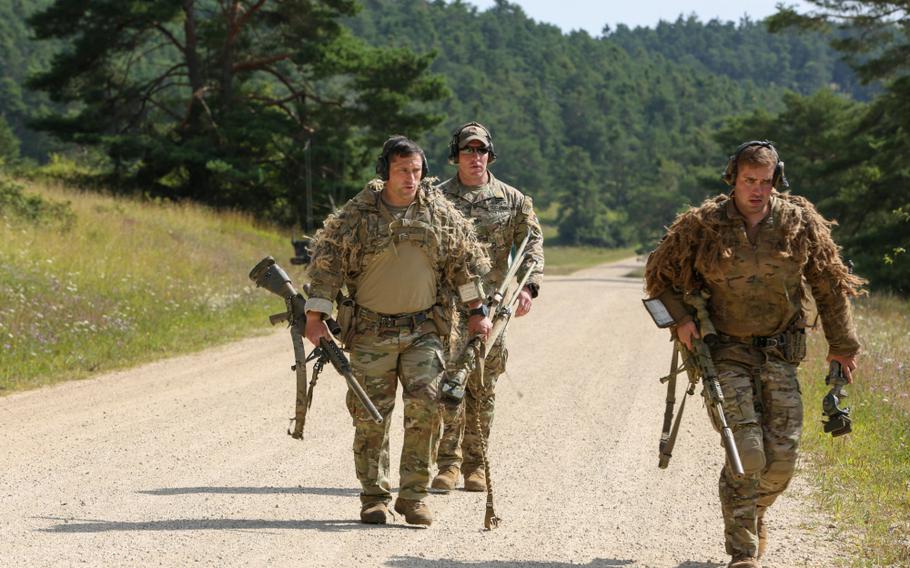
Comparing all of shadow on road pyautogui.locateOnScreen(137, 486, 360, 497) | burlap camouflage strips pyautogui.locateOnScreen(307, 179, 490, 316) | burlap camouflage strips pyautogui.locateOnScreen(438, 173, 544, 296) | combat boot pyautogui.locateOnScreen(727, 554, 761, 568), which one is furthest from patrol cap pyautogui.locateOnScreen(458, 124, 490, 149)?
combat boot pyautogui.locateOnScreen(727, 554, 761, 568)

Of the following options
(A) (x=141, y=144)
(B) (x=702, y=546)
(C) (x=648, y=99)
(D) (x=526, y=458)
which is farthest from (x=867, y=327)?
(C) (x=648, y=99)

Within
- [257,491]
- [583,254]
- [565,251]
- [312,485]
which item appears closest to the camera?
[257,491]

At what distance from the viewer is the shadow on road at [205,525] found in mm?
6398

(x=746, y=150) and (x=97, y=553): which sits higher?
(x=746, y=150)

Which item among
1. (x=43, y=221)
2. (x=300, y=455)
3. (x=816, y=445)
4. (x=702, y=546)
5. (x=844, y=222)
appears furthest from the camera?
(x=844, y=222)

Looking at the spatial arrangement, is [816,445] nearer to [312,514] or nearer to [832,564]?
[832,564]

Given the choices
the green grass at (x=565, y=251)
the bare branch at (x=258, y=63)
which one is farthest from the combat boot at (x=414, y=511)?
the green grass at (x=565, y=251)

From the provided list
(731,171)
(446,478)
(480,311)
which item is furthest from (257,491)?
(731,171)

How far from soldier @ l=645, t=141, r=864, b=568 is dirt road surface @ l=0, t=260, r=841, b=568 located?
2.33ft

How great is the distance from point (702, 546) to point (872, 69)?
2104 cm

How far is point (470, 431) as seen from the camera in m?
8.20

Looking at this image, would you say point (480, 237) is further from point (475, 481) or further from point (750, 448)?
point (750, 448)

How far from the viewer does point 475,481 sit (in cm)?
790

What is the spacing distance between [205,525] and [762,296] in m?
3.16
